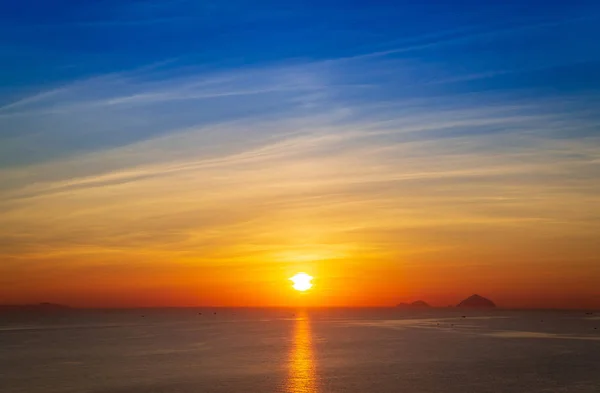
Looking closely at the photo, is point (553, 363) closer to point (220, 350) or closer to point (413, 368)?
point (413, 368)

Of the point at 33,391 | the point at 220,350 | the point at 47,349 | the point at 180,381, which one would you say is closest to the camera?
the point at 33,391

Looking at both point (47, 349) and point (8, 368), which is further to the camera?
point (47, 349)

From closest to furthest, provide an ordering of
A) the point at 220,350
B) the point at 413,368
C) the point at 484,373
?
the point at 484,373
the point at 413,368
the point at 220,350

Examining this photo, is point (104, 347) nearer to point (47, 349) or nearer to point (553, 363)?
point (47, 349)

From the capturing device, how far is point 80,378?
41844 mm

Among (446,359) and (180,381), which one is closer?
(180,381)

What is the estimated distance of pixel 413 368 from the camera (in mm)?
46375

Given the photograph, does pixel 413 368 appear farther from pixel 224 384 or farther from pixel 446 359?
pixel 224 384

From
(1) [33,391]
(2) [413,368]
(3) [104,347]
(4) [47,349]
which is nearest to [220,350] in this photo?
(3) [104,347]

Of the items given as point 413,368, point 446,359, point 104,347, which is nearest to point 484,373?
point 413,368

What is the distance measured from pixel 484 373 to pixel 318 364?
12887 millimetres

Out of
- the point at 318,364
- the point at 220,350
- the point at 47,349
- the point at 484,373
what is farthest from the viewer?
the point at 47,349

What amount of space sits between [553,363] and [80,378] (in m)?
35.5

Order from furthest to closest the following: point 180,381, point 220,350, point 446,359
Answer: point 220,350 → point 446,359 → point 180,381
